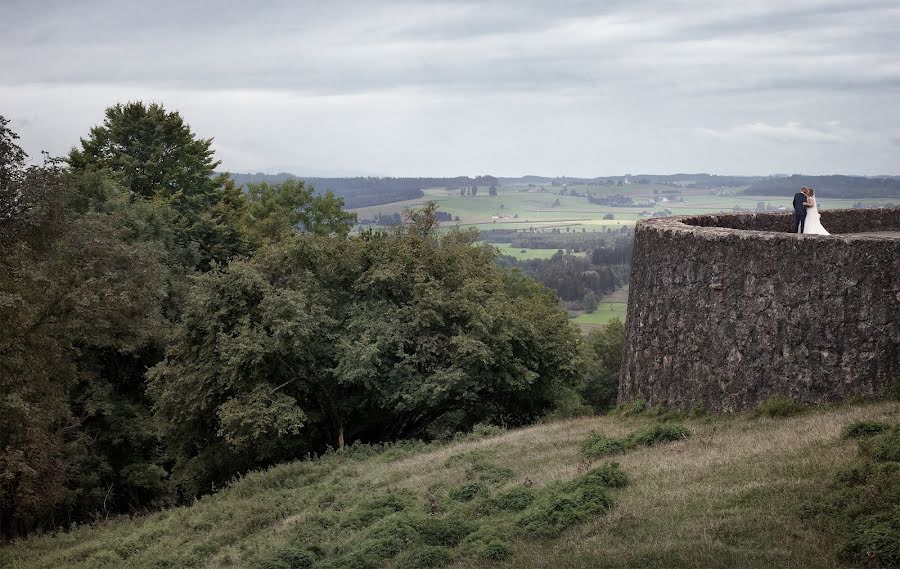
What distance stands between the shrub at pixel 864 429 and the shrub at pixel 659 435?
142 inches

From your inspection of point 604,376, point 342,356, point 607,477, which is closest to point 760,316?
point 607,477

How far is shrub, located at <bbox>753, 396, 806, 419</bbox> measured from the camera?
16031 mm

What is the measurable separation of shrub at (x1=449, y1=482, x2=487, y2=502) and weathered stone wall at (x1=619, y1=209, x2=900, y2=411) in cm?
503

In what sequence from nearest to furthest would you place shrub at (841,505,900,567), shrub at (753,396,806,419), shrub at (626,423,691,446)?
shrub at (841,505,900,567)
shrub at (753,396,806,419)
shrub at (626,423,691,446)

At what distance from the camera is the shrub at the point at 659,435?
16531 millimetres


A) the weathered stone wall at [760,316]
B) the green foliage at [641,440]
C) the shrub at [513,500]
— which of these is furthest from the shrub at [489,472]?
the weathered stone wall at [760,316]

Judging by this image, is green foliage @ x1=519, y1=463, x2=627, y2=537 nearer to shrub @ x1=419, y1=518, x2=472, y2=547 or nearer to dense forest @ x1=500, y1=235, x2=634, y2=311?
shrub @ x1=419, y1=518, x2=472, y2=547

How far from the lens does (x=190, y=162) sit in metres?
54.9

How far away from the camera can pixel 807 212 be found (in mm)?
20438

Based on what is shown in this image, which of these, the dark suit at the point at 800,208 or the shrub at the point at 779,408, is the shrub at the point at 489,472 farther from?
the dark suit at the point at 800,208

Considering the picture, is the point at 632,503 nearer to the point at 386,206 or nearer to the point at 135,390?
the point at 135,390

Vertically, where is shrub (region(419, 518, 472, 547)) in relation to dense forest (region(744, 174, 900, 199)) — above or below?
below

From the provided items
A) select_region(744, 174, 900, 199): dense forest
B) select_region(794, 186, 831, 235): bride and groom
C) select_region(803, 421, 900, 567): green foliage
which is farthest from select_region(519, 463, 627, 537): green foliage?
select_region(744, 174, 900, 199): dense forest

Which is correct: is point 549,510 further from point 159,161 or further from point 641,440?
point 159,161
